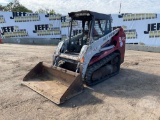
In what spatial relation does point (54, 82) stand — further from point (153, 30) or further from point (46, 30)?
point (46, 30)

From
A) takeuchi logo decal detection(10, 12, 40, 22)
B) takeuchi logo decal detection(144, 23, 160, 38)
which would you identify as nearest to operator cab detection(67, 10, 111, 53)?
takeuchi logo decal detection(144, 23, 160, 38)

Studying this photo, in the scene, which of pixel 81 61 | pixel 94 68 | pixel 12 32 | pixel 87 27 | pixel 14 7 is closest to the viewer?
pixel 81 61

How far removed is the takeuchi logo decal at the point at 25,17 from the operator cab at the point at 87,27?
10.8 metres

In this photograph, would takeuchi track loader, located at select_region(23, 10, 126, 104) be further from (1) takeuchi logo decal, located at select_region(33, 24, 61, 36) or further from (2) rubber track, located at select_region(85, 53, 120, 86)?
(1) takeuchi logo decal, located at select_region(33, 24, 61, 36)

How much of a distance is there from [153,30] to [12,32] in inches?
446

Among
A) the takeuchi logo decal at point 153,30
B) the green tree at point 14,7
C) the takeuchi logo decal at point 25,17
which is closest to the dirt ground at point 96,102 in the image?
the takeuchi logo decal at point 153,30

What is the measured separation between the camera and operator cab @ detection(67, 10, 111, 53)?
18.8ft

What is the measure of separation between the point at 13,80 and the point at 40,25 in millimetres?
10940

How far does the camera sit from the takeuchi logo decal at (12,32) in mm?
16328

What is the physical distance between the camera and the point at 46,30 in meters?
16.5

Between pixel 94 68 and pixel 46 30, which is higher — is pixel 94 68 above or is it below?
below

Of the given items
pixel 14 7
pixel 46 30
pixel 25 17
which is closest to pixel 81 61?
pixel 46 30

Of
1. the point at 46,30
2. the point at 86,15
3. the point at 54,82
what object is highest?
the point at 86,15

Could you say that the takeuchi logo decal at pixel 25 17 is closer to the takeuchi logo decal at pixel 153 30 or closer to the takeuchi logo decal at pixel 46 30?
the takeuchi logo decal at pixel 46 30
